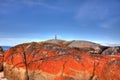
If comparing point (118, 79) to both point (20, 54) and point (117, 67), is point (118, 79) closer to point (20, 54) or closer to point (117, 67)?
point (117, 67)

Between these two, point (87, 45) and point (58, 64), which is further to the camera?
point (87, 45)

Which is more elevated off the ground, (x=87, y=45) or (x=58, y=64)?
(x=87, y=45)

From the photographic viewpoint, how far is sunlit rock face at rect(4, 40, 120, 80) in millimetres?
15461

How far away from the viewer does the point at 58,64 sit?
16.1 m

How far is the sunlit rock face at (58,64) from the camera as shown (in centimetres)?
1546

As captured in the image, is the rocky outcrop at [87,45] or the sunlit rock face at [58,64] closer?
the sunlit rock face at [58,64]

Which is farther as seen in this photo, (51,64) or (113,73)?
Answer: (51,64)

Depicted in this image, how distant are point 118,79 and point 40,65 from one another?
540 centimetres

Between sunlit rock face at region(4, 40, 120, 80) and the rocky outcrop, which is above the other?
the rocky outcrop

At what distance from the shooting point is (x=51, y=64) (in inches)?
642

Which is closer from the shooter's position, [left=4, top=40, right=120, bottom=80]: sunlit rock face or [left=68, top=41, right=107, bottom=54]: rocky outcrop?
[left=4, top=40, right=120, bottom=80]: sunlit rock face

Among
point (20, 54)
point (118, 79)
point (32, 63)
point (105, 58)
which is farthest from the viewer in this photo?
point (20, 54)

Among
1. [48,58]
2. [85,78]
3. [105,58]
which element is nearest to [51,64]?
[48,58]

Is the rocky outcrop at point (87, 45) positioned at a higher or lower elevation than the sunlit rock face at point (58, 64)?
higher
